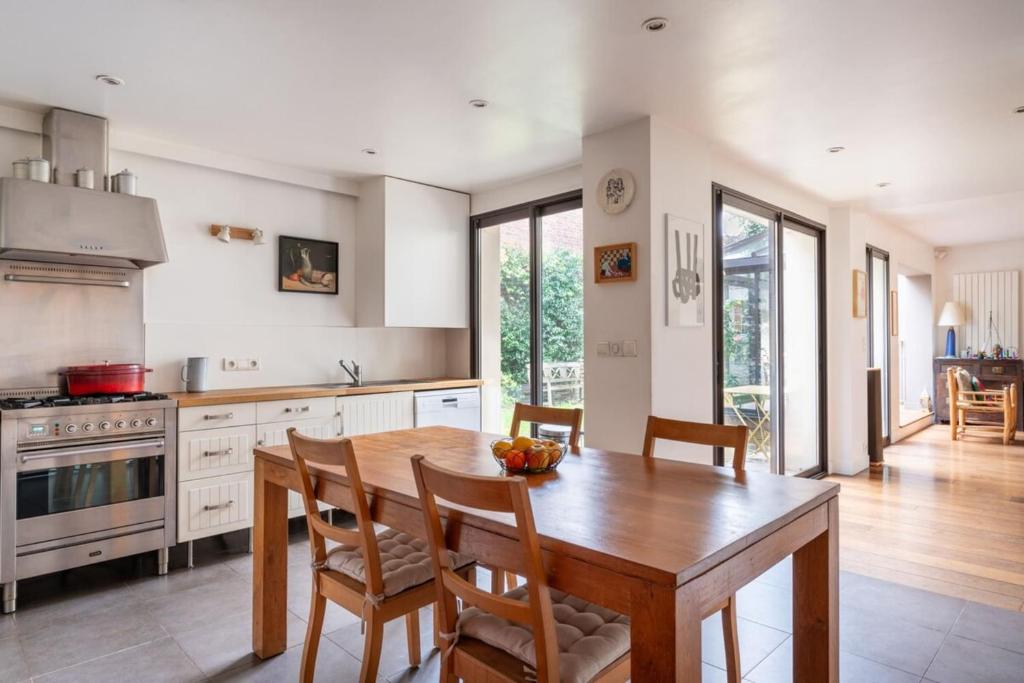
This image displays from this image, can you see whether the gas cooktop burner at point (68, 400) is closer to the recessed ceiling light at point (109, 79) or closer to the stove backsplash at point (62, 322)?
the stove backsplash at point (62, 322)

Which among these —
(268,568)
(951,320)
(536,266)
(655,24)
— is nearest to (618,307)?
(536,266)

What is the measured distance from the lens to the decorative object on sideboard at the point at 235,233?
3.92m

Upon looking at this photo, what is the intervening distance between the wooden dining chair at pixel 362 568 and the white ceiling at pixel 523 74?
5.32 ft

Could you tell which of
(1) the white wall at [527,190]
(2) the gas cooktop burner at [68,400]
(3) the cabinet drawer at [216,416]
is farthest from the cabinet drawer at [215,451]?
(1) the white wall at [527,190]

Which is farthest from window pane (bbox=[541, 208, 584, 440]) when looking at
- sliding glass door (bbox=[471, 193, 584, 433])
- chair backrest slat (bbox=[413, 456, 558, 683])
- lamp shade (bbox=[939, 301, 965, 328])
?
lamp shade (bbox=[939, 301, 965, 328])

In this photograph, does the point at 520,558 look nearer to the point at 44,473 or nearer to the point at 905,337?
the point at 44,473

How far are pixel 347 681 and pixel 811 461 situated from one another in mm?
4560

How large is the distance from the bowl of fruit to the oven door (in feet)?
A: 7.29

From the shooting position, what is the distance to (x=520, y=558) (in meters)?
1.35

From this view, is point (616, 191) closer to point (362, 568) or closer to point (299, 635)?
point (362, 568)

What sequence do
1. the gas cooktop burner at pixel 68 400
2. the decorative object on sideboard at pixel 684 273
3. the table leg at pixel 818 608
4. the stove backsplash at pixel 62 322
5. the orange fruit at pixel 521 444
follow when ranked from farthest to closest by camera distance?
the decorative object on sideboard at pixel 684 273 → the stove backsplash at pixel 62 322 → the gas cooktop burner at pixel 68 400 → the orange fruit at pixel 521 444 → the table leg at pixel 818 608

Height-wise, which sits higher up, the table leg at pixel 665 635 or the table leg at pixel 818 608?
the table leg at pixel 665 635

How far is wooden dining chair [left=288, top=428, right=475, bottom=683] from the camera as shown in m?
1.74

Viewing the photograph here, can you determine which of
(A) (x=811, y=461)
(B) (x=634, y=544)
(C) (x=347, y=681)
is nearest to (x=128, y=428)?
(C) (x=347, y=681)
